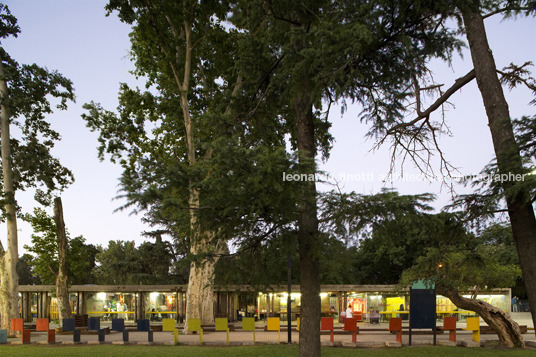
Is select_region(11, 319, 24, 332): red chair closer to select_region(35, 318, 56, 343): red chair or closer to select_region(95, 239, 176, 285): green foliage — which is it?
select_region(35, 318, 56, 343): red chair

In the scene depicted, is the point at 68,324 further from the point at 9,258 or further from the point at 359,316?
the point at 359,316

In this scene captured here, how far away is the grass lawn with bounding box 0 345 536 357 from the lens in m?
15.3

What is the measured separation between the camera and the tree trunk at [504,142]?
8.69m

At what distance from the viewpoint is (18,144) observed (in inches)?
1019

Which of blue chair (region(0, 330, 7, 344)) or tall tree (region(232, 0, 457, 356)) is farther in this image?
Result: blue chair (region(0, 330, 7, 344))

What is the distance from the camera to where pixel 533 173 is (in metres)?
8.11

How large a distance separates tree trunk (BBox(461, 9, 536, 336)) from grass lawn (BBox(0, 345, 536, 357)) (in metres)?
7.00

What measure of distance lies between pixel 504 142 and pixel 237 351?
34.3ft

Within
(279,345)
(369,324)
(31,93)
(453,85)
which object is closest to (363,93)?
(453,85)

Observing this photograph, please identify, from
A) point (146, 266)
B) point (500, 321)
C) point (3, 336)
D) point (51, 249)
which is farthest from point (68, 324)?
point (146, 266)

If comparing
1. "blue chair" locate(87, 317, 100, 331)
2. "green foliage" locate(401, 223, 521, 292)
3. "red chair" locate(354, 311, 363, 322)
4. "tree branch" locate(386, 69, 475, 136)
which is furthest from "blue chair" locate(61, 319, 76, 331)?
"tree branch" locate(386, 69, 475, 136)

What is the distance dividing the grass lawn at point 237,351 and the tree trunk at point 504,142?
7.00 m

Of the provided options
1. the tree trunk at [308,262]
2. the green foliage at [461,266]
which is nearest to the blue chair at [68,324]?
the green foliage at [461,266]

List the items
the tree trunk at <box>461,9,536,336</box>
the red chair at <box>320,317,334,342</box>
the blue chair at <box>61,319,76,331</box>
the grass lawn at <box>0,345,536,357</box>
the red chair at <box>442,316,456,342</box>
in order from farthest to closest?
1. the blue chair at <box>61,319,76,331</box>
2. the red chair at <box>320,317,334,342</box>
3. the red chair at <box>442,316,456,342</box>
4. the grass lawn at <box>0,345,536,357</box>
5. the tree trunk at <box>461,9,536,336</box>
